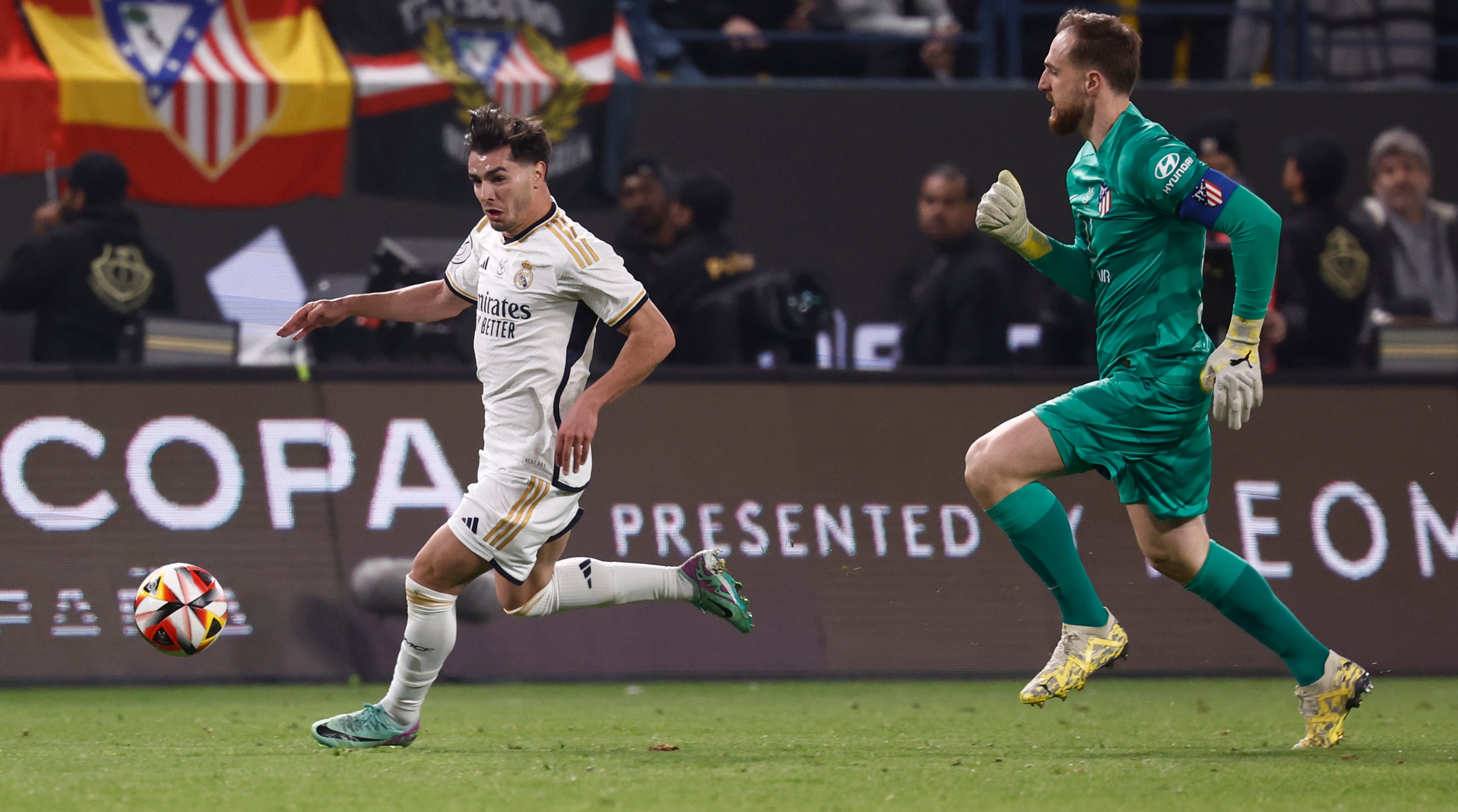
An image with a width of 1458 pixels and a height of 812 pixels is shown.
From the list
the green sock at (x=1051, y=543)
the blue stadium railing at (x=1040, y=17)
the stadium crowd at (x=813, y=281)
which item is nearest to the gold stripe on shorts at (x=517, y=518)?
the green sock at (x=1051, y=543)

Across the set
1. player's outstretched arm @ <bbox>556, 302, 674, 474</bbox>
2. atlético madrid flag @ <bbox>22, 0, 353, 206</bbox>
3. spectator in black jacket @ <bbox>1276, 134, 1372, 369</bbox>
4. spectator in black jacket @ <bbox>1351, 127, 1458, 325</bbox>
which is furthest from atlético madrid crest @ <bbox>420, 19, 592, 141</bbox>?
player's outstretched arm @ <bbox>556, 302, 674, 474</bbox>

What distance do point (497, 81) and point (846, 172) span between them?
2.57 metres

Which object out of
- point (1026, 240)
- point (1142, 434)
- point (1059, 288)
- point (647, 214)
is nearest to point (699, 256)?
point (647, 214)

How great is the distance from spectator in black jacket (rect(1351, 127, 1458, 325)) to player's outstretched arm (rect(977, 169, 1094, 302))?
582cm

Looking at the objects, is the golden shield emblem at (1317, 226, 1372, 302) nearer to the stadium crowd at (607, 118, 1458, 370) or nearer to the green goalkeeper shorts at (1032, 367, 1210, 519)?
the stadium crowd at (607, 118, 1458, 370)

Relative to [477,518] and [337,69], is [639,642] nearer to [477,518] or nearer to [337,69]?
[477,518]

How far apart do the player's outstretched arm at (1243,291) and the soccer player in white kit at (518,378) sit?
1745mm

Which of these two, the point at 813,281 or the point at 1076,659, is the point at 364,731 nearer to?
the point at 1076,659

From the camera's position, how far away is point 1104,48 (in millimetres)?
5863

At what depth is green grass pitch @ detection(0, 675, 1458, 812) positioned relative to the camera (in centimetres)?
485

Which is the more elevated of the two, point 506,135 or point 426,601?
point 506,135

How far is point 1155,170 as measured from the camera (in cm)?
562

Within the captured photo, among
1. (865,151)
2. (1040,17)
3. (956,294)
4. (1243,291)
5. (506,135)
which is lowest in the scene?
(956,294)

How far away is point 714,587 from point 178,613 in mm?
1906
